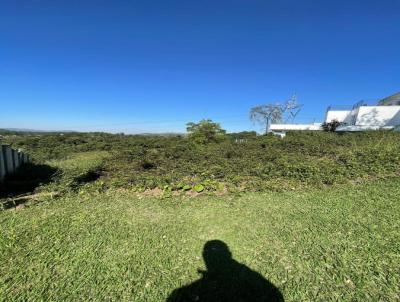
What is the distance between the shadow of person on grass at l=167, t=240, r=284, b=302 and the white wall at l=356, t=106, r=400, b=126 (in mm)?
29397

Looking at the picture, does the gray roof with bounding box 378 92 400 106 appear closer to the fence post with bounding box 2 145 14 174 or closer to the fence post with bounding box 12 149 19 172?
the fence post with bounding box 12 149 19 172

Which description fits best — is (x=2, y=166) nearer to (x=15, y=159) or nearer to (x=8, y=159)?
(x=8, y=159)

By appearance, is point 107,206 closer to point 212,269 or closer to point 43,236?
point 43,236

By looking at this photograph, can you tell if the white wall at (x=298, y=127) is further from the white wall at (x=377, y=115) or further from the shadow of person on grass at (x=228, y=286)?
the shadow of person on grass at (x=228, y=286)

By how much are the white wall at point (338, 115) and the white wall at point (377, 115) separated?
3366mm

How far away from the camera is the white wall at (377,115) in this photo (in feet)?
81.3

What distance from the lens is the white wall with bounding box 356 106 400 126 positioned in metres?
24.8

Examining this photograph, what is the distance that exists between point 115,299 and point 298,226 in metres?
2.36

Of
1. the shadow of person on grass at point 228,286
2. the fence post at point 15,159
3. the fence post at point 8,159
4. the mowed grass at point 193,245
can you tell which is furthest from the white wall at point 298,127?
the shadow of person on grass at point 228,286

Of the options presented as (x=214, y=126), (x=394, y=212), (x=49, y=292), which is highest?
(x=214, y=126)

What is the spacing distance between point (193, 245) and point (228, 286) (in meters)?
0.74

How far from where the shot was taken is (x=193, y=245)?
2.81 metres

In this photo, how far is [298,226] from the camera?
3158mm

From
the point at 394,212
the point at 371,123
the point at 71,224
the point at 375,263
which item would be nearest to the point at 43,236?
the point at 71,224
